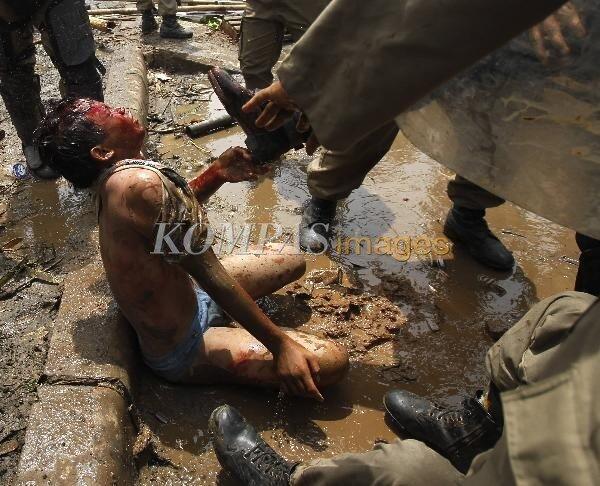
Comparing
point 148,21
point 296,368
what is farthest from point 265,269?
point 148,21

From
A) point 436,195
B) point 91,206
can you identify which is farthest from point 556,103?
point 91,206

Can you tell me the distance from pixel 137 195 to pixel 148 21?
574cm

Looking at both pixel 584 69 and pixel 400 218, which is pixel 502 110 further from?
pixel 400 218

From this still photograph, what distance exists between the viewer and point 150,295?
7.64ft

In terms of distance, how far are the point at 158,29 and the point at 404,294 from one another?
5.52 m

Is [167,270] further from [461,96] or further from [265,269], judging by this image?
[461,96]

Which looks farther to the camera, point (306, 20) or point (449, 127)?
point (306, 20)

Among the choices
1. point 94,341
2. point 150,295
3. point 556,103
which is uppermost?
point 556,103

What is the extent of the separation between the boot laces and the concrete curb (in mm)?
463

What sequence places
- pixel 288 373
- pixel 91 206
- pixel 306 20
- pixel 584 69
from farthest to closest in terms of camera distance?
pixel 306 20, pixel 91 206, pixel 288 373, pixel 584 69

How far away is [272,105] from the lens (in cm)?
175

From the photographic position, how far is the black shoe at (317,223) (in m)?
3.54

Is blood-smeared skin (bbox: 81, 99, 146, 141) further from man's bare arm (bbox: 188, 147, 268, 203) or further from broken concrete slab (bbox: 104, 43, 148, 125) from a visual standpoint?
Answer: broken concrete slab (bbox: 104, 43, 148, 125)

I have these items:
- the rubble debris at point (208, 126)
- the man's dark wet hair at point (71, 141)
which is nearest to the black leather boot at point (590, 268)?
the man's dark wet hair at point (71, 141)
